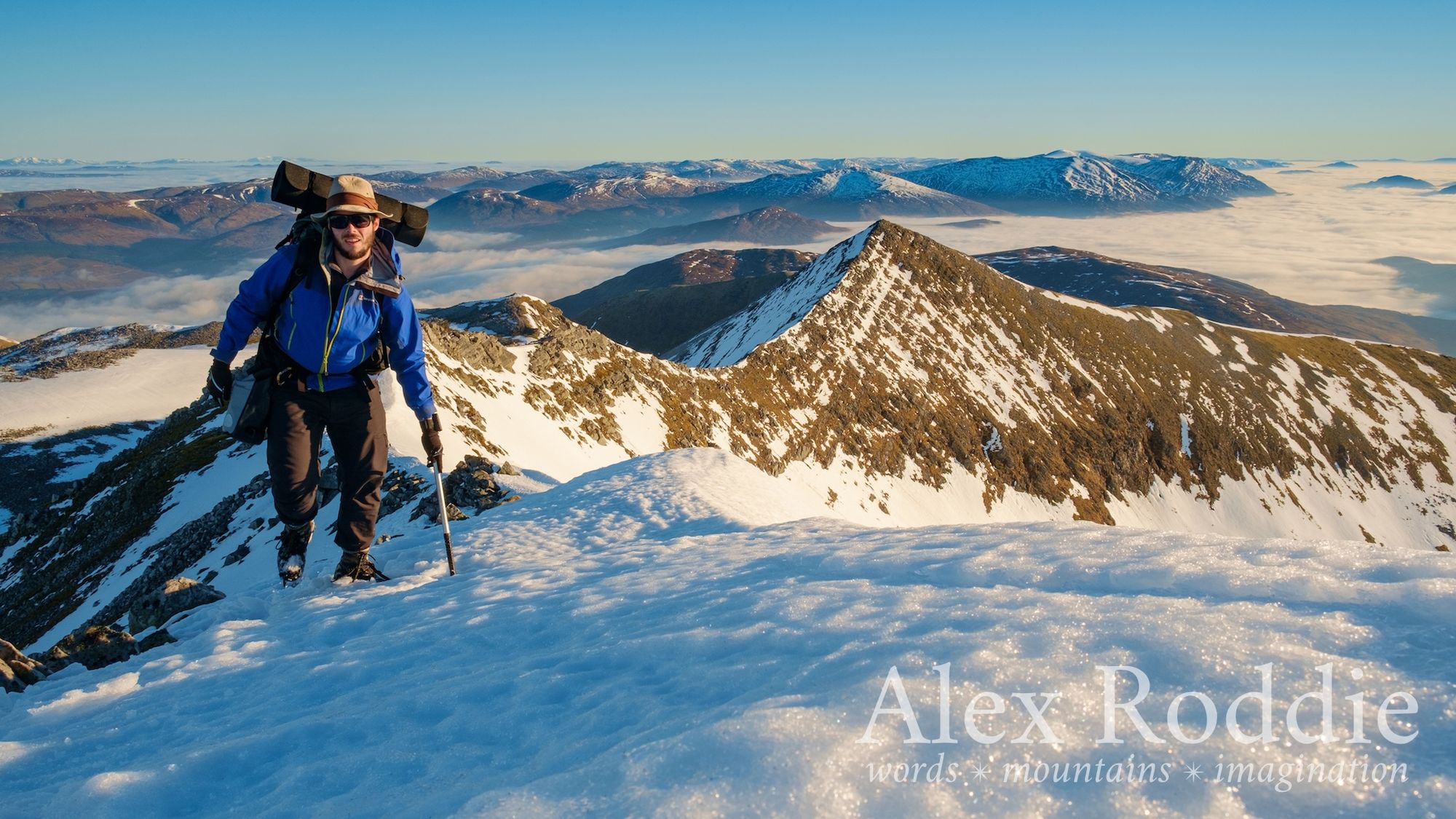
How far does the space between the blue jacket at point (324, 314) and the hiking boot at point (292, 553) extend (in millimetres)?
2325

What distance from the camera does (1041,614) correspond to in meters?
5.63

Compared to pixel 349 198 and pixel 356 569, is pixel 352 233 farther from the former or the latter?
pixel 356 569

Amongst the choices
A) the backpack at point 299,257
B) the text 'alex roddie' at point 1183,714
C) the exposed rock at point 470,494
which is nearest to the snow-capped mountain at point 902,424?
the exposed rock at point 470,494

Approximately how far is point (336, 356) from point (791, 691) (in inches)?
278

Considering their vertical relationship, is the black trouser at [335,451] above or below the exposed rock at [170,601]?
above

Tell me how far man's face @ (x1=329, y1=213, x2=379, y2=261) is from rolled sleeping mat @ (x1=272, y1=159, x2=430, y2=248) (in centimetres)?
38

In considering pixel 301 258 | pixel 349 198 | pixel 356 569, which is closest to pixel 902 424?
pixel 356 569

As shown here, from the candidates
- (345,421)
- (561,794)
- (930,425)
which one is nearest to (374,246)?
(345,421)

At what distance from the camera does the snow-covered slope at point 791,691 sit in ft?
12.0

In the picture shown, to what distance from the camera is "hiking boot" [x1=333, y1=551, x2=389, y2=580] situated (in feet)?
31.7

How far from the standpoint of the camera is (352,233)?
8.37m

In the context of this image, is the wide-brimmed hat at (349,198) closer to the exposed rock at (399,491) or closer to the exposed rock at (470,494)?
the exposed rock at (470,494)

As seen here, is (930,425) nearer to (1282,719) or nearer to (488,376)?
(488,376)

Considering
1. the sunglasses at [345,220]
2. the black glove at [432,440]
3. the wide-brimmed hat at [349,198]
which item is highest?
the wide-brimmed hat at [349,198]
